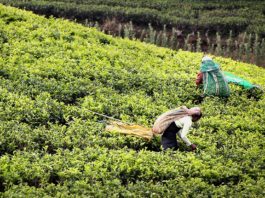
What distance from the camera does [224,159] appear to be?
7.63 meters

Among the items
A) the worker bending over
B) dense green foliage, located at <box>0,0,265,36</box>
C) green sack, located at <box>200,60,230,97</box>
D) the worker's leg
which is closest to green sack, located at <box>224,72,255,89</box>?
green sack, located at <box>200,60,230,97</box>

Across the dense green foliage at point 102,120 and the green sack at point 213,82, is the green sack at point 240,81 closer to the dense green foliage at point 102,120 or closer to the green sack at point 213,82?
the dense green foliage at point 102,120

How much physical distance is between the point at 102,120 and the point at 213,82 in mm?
2677

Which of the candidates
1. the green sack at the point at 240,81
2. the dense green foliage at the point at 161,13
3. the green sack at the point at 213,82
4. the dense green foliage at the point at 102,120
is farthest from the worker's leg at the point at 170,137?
the dense green foliage at the point at 161,13

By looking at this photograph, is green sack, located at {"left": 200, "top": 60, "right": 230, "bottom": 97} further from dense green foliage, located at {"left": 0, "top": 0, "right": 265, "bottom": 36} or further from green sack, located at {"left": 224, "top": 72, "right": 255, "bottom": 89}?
dense green foliage, located at {"left": 0, "top": 0, "right": 265, "bottom": 36}

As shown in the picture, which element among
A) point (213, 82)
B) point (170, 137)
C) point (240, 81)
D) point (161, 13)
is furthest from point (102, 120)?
point (161, 13)

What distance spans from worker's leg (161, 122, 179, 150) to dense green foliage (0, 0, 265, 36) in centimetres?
1452

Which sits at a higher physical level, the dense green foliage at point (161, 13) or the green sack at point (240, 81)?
the green sack at point (240, 81)

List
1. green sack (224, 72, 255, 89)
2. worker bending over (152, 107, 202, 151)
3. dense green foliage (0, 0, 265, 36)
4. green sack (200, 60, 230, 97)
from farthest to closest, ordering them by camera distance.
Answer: dense green foliage (0, 0, 265, 36) → green sack (224, 72, 255, 89) → green sack (200, 60, 230, 97) → worker bending over (152, 107, 202, 151)

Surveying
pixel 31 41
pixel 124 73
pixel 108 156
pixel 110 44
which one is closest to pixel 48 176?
pixel 108 156

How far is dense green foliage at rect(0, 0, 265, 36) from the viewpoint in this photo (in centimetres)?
2241

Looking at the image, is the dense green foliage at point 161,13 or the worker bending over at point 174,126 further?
the dense green foliage at point 161,13

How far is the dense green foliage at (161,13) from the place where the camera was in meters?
22.4

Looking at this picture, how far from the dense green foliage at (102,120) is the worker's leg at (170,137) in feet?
0.52
